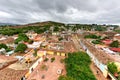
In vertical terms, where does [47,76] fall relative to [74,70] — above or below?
below

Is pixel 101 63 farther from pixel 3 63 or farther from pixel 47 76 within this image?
pixel 3 63

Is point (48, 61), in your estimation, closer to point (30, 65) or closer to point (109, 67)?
point (30, 65)

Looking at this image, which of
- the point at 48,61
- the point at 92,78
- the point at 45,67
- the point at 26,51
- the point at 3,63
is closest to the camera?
the point at 92,78

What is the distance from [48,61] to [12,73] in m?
11.5

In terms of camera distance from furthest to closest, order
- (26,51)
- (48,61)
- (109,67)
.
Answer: (26,51)
(48,61)
(109,67)

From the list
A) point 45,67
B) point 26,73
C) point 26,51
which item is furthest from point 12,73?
point 26,51

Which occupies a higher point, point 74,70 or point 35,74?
point 74,70

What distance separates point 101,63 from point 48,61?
504 inches

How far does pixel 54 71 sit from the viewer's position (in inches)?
994

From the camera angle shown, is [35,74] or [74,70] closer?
[74,70]

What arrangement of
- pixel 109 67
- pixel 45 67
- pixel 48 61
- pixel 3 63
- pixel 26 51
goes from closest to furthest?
pixel 109 67 → pixel 3 63 → pixel 45 67 → pixel 48 61 → pixel 26 51

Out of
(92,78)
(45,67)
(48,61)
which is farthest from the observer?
(48,61)

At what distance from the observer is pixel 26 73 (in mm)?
21547

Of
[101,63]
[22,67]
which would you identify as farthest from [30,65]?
[101,63]
